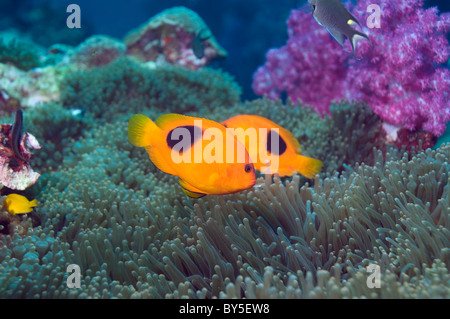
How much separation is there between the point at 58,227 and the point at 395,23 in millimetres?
4266

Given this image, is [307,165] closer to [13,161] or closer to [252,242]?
[252,242]

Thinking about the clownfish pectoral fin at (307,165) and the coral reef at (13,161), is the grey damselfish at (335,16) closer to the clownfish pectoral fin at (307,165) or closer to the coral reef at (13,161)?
the clownfish pectoral fin at (307,165)

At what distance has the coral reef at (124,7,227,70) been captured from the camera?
25.1 feet

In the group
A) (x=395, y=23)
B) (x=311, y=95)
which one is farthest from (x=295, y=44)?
(x=395, y=23)

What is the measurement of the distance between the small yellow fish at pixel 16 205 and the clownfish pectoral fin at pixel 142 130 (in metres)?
1.22

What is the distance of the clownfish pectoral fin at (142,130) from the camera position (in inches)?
80.4

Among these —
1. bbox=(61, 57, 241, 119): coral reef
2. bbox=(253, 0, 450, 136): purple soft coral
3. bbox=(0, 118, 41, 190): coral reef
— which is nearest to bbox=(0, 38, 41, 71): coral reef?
bbox=(61, 57, 241, 119): coral reef

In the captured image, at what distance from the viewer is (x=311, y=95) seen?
5.77m

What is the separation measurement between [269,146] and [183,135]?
3.40 ft

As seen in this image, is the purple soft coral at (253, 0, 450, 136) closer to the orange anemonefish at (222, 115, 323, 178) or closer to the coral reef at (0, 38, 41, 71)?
the orange anemonefish at (222, 115, 323, 178)

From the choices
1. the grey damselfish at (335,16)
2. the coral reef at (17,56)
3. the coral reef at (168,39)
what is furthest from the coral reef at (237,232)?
the coral reef at (168,39)

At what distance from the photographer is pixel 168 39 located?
7.72 metres

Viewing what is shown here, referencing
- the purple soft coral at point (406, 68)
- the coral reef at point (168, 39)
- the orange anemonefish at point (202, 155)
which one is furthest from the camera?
the coral reef at point (168, 39)

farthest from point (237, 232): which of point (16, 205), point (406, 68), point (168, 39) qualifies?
point (168, 39)
